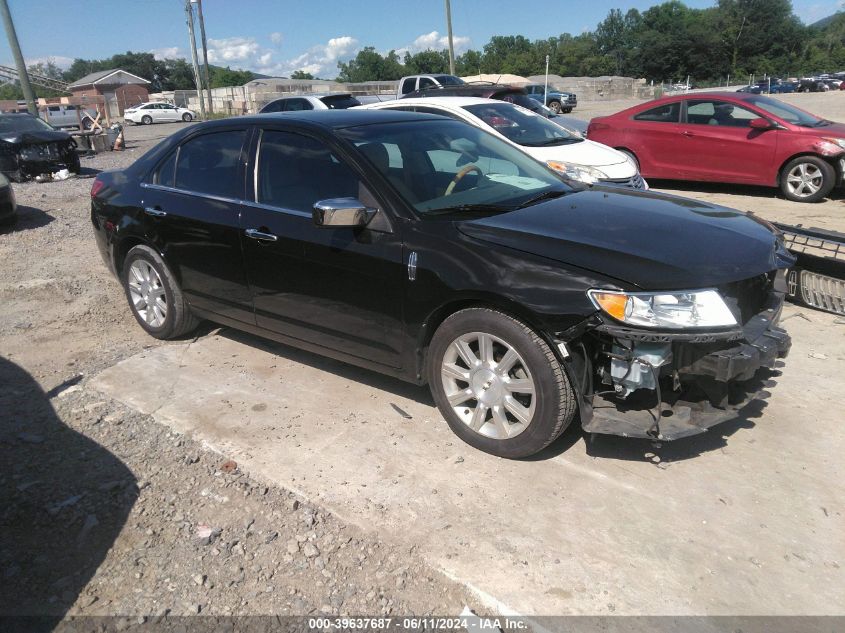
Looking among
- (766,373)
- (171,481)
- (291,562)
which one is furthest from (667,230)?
(171,481)

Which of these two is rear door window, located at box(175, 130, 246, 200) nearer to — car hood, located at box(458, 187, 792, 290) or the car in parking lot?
car hood, located at box(458, 187, 792, 290)

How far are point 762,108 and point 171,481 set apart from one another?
9813 millimetres

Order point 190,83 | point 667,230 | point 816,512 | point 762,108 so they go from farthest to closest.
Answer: point 190,83
point 762,108
point 667,230
point 816,512

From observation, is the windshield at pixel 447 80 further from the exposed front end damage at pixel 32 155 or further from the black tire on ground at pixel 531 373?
the black tire on ground at pixel 531 373

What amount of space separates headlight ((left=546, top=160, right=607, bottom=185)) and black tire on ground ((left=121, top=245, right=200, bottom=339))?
485cm

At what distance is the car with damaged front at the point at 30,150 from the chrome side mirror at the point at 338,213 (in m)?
14.0

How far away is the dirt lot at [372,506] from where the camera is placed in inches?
103

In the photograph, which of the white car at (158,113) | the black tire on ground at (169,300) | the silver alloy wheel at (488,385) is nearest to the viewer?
the silver alloy wheel at (488,385)

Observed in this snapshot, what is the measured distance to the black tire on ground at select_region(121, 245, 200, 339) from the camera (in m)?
4.95

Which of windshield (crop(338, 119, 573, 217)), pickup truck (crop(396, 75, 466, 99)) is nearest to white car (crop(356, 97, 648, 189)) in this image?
windshield (crop(338, 119, 573, 217))

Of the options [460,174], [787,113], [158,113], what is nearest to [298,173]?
[460,174]

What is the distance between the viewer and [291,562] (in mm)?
2785

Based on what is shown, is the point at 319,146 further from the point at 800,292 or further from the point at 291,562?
the point at 800,292

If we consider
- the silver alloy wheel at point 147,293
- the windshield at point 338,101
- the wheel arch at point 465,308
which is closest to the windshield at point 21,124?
the windshield at point 338,101
